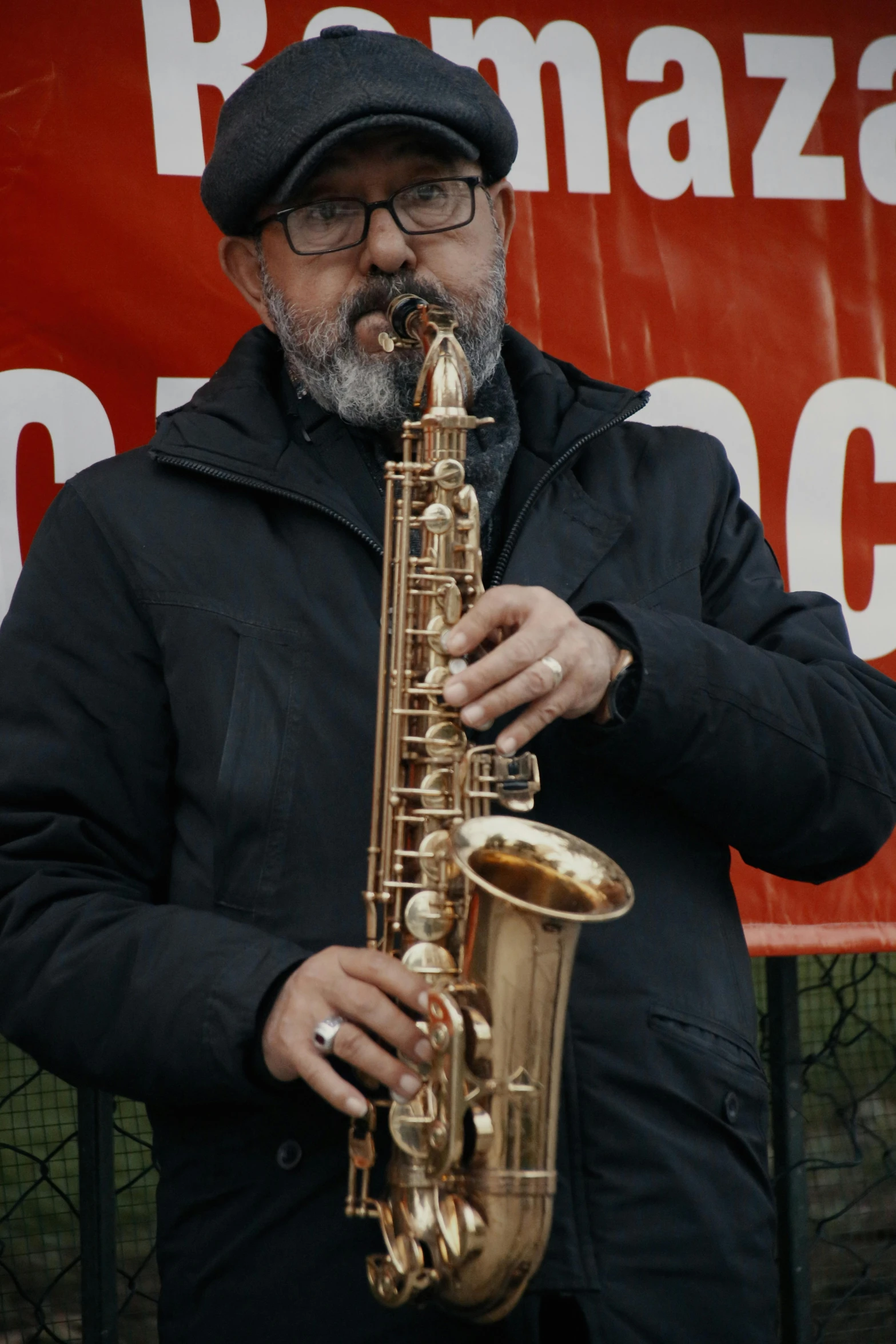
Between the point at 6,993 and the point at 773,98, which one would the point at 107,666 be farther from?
the point at 773,98

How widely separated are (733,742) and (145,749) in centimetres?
88

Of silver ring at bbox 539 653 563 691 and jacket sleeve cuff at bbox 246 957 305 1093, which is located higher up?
silver ring at bbox 539 653 563 691

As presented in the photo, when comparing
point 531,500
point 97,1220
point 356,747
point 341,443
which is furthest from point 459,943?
point 97,1220

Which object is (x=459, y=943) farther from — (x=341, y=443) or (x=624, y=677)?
(x=341, y=443)

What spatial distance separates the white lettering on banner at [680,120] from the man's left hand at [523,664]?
1650 mm

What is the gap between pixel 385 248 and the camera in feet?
7.61

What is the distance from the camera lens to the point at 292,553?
89.0 inches

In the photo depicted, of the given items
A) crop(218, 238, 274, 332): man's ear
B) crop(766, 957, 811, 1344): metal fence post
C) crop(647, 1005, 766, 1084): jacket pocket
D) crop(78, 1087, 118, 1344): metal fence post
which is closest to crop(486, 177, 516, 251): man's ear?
crop(218, 238, 274, 332): man's ear

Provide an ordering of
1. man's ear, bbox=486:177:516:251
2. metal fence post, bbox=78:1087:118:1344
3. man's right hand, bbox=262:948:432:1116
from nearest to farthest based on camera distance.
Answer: man's right hand, bbox=262:948:432:1116 → man's ear, bbox=486:177:516:251 → metal fence post, bbox=78:1087:118:1344

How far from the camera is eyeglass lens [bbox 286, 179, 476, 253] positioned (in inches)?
93.9

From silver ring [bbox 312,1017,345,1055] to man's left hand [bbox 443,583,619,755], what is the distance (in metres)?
0.41

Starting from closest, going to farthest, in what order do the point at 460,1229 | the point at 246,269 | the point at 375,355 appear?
the point at 460,1229, the point at 375,355, the point at 246,269

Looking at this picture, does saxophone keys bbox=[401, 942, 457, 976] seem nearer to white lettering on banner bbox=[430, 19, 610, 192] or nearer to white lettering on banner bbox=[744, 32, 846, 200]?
white lettering on banner bbox=[430, 19, 610, 192]

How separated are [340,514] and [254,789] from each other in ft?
1.46
